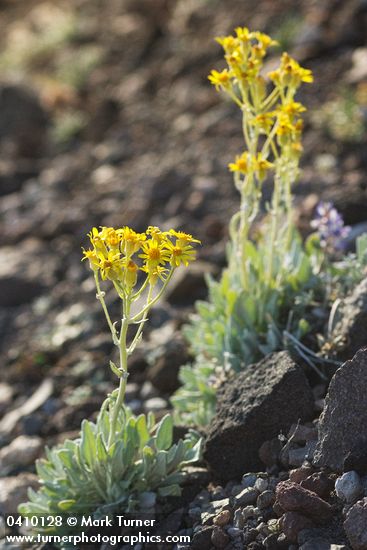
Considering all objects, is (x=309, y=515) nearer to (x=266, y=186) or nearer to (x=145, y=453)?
(x=145, y=453)

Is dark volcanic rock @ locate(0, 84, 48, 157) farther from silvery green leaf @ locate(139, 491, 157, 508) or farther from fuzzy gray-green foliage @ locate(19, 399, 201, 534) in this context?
silvery green leaf @ locate(139, 491, 157, 508)

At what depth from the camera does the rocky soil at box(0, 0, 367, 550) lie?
11.0ft

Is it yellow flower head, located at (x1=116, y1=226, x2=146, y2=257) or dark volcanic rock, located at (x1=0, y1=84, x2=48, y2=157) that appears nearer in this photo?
yellow flower head, located at (x1=116, y1=226, x2=146, y2=257)

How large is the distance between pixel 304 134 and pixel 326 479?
14.4 feet

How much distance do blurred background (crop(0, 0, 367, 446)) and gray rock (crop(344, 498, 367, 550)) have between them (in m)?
2.08

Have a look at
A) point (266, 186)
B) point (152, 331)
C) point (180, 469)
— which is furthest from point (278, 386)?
point (266, 186)

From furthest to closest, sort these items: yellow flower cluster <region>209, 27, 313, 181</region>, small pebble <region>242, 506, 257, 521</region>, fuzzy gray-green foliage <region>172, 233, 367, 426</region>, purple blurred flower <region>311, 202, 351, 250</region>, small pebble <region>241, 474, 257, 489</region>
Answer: purple blurred flower <region>311, 202, 351, 250</region>, fuzzy gray-green foliage <region>172, 233, 367, 426</region>, yellow flower cluster <region>209, 27, 313, 181</region>, small pebble <region>241, 474, 257, 489</region>, small pebble <region>242, 506, 257, 521</region>

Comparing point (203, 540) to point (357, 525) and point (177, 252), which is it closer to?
point (357, 525)

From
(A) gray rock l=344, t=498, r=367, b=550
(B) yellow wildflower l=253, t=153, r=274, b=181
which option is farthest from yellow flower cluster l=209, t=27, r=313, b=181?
(A) gray rock l=344, t=498, r=367, b=550

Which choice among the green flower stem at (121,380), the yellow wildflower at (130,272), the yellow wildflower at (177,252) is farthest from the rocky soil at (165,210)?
the yellow wildflower at (130,272)

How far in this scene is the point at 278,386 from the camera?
366 centimetres

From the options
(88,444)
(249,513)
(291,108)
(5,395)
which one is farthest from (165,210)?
(249,513)

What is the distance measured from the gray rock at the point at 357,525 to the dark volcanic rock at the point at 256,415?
702 millimetres

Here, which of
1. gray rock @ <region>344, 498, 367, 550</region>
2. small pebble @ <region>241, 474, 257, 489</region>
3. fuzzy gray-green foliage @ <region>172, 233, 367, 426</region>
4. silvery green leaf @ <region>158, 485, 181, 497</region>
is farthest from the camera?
fuzzy gray-green foliage @ <region>172, 233, 367, 426</region>
